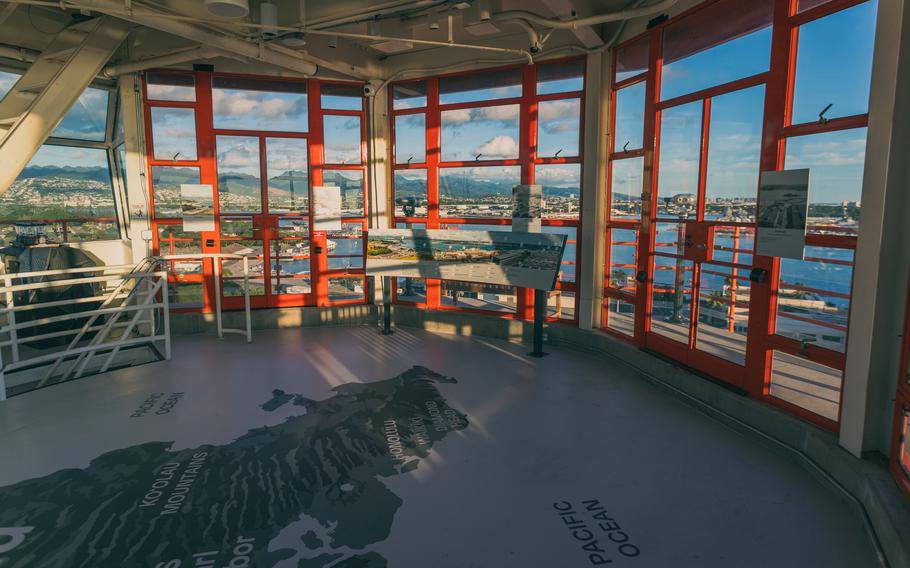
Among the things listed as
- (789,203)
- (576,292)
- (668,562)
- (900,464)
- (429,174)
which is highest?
Answer: (429,174)

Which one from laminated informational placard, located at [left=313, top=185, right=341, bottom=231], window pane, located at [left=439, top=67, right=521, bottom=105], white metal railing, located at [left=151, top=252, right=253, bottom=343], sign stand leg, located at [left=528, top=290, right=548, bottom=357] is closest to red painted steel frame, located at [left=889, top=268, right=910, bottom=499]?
sign stand leg, located at [left=528, top=290, right=548, bottom=357]

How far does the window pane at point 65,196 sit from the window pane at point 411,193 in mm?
4204

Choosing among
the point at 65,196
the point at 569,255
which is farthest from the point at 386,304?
the point at 65,196

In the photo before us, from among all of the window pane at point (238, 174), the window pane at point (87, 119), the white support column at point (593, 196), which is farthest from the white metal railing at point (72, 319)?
the white support column at point (593, 196)

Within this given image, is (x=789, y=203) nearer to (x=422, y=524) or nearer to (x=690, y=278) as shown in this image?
(x=690, y=278)

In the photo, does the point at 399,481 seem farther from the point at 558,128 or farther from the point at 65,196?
the point at 65,196

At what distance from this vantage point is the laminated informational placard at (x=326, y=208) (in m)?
8.17

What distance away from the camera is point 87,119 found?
7.40 m

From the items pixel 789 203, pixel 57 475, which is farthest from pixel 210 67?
pixel 789 203

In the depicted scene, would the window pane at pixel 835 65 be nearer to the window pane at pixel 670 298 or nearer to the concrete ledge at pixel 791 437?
the window pane at pixel 670 298

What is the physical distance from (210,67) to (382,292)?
3955mm

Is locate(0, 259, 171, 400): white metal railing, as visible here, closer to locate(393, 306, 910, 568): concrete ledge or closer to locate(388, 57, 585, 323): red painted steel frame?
locate(388, 57, 585, 323): red painted steel frame

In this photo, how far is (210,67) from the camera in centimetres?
746

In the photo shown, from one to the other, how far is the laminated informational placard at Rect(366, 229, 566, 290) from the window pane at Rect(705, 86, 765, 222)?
1.76 meters
